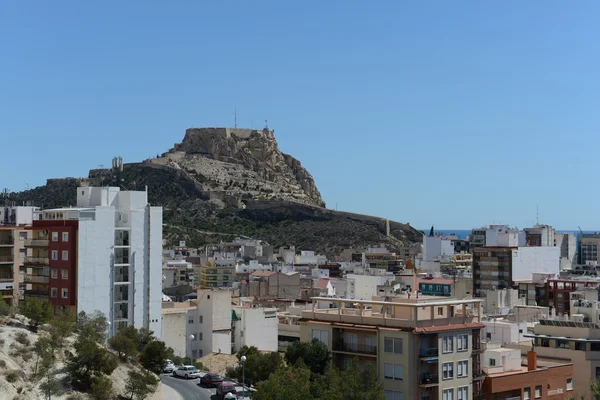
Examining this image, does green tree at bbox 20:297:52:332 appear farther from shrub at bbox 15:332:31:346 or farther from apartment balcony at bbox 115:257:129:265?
apartment balcony at bbox 115:257:129:265

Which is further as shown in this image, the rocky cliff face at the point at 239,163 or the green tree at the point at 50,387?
the rocky cliff face at the point at 239,163

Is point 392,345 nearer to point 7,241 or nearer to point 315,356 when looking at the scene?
point 315,356

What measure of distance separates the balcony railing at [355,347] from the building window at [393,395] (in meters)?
1.58

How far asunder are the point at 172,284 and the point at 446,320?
63877mm

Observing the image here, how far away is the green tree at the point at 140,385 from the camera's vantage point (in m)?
37.8

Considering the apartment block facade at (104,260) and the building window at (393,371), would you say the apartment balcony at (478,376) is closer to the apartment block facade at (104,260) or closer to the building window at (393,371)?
the building window at (393,371)

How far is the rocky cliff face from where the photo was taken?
6934 inches

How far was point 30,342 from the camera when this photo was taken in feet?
129

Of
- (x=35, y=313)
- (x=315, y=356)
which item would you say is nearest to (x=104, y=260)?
(x=35, y=313)

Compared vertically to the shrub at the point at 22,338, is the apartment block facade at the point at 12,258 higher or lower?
higher

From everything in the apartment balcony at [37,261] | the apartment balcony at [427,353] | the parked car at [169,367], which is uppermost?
the apartment balcony at [37,261]

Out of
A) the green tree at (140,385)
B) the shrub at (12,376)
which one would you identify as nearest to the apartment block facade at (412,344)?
the green tree at (140,385)

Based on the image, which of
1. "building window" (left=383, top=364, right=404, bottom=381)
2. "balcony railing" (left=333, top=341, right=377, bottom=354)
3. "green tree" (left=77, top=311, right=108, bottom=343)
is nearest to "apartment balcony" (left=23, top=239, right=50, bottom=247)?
"green tree" (left=77, top=311, right=108, bottom=343)

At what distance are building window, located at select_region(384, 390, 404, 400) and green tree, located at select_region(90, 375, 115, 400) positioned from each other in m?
10.3
